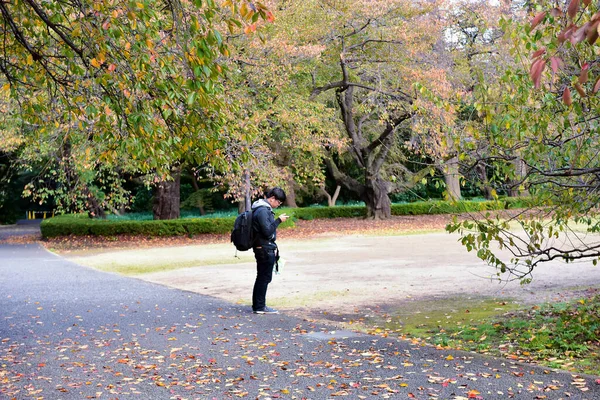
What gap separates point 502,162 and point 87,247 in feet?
58.6

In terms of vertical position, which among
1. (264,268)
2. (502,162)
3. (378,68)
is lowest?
(264,268)

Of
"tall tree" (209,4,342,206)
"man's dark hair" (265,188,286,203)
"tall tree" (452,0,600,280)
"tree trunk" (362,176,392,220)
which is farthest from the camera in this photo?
"tree trunk" (362,176,392,220)

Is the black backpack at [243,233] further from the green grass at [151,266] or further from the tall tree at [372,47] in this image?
the tall tree at [372,47]

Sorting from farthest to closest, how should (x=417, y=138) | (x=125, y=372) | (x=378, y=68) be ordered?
(x=417, y=138) < (x=378, y=68) < (x=125, y=372)

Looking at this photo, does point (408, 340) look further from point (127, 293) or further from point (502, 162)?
point (127, 293)

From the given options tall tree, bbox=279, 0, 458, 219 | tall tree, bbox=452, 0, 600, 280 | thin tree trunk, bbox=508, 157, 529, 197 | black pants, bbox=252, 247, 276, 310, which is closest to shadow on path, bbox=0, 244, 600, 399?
black pants, bbox=252, 247, 276, 310

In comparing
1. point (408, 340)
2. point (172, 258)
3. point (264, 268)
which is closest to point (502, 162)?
point (408, 340)

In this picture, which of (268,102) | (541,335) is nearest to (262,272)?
(541,335)

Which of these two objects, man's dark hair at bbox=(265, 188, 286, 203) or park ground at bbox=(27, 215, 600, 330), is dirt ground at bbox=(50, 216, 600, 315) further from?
man's dark hair at bbox=(265, 188, 286, 203)

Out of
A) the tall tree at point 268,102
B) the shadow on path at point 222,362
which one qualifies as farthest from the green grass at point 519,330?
the tall tree at point 268,102

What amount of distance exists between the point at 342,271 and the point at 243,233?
556cm

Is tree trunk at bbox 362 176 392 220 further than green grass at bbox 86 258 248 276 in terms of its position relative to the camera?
Yes

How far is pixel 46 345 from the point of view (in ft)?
23.4

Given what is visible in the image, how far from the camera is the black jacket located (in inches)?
341
